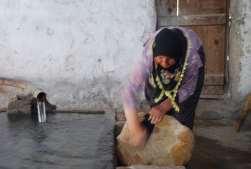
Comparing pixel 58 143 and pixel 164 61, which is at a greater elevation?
pixel 164 61

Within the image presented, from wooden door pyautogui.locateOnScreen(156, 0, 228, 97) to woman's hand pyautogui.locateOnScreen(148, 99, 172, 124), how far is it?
2686mm

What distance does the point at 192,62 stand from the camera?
3.59 meters

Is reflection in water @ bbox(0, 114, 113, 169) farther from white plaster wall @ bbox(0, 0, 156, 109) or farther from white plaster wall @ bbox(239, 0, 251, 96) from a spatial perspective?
white plaster wall @ bbox(239, 0, 251, 96)

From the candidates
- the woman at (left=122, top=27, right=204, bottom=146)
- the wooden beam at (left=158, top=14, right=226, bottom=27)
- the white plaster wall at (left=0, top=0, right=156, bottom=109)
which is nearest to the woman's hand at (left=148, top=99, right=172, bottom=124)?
the woman at (left=122, top=27, right=204, bottom=146)

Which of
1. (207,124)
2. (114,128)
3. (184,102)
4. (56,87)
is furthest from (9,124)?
(207,124)

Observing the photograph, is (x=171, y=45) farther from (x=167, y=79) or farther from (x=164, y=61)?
(x=167, y=79)

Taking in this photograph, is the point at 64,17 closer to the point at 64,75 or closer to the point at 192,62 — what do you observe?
the point at 64,75

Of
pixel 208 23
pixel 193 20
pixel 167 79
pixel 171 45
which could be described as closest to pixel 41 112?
pixel 167 79

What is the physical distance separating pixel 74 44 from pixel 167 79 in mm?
2823

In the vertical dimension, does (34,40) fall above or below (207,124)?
above

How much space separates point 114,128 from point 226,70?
277cm

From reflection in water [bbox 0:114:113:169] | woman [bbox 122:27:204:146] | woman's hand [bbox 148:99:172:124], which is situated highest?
woman [bbox 122:27:204:146]

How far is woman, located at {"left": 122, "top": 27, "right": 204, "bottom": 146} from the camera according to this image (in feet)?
11.5

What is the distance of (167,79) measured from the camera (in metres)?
3.67
